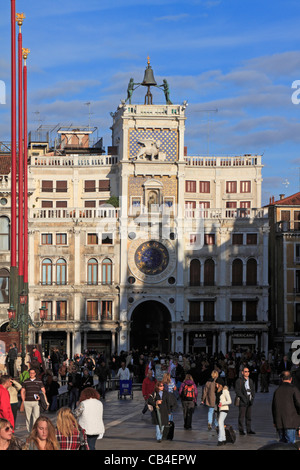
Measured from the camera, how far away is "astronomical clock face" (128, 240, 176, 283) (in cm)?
7400

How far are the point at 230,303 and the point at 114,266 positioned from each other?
8.64m

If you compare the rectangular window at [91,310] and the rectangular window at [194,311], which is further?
the rectangular window at [194,311]

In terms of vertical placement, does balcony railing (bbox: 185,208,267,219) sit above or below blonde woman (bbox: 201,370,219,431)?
above

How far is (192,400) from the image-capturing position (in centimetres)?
2709

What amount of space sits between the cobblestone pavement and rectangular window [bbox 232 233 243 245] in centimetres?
3866

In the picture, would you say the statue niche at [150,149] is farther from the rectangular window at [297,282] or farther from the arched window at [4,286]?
the rectangular window at [297,282]

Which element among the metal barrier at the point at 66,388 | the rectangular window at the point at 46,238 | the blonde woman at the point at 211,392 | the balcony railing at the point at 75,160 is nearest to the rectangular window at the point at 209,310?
the rectangular window at the point at 46,238

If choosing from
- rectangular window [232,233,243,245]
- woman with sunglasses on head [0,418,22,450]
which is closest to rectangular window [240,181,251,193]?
rectangular window [232,233,243,245]

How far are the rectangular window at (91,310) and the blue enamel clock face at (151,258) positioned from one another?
13.1ft

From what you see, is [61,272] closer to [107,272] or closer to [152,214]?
[107,272]

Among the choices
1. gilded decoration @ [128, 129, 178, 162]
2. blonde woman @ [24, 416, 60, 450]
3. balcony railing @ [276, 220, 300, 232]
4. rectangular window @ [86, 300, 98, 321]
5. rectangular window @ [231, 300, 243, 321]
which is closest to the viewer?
blonde woman @ [24, 416, 60, 450]

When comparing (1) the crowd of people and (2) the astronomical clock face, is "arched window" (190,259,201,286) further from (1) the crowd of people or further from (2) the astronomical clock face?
(1) the crowd of people

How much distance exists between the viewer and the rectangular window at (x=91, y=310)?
73.6 metres
